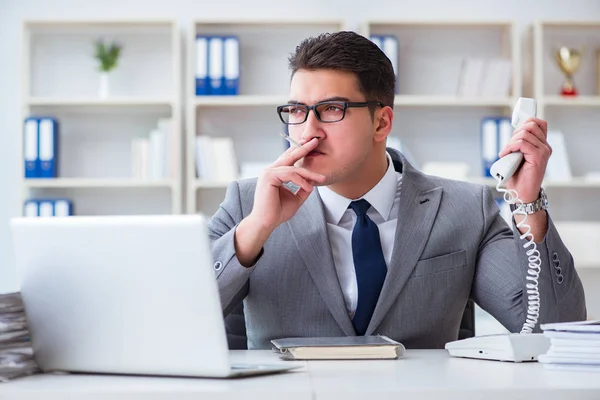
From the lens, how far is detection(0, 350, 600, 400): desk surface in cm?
111

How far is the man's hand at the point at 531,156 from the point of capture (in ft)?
5.45

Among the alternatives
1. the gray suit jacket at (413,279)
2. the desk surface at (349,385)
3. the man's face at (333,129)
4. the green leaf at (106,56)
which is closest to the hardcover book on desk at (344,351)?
the desk surface at (349,385)

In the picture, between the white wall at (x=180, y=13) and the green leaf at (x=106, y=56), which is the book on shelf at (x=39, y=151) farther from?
the green leaf at (x=106, y=56)

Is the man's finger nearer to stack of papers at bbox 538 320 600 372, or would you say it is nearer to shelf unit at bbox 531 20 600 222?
stack of papers at bbox 538 320 600 372

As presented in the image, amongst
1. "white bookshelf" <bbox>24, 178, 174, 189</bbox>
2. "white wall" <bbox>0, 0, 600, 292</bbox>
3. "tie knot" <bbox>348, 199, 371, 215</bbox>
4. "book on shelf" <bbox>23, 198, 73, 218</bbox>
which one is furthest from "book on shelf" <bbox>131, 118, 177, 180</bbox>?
"tie knot" <bbox>348, 199, 371, 215</bbox>

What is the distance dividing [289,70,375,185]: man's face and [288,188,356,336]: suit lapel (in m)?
0.12

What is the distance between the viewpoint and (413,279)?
1.89m

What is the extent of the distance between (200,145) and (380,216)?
7.90 feet

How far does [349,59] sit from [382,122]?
184 mm

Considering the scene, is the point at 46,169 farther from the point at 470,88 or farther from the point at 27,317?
the point at 27,317

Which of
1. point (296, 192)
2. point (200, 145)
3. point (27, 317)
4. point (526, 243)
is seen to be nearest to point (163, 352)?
point (27, 317)

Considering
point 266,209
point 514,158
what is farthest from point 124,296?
point 514,158

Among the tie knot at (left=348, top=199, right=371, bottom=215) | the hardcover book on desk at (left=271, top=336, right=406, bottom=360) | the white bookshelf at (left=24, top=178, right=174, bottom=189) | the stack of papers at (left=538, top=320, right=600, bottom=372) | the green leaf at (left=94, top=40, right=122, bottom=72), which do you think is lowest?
the hardcover book on desk at (left=271, top=336, right=406, bottom=360)

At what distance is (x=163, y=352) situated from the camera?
1.23 meters
